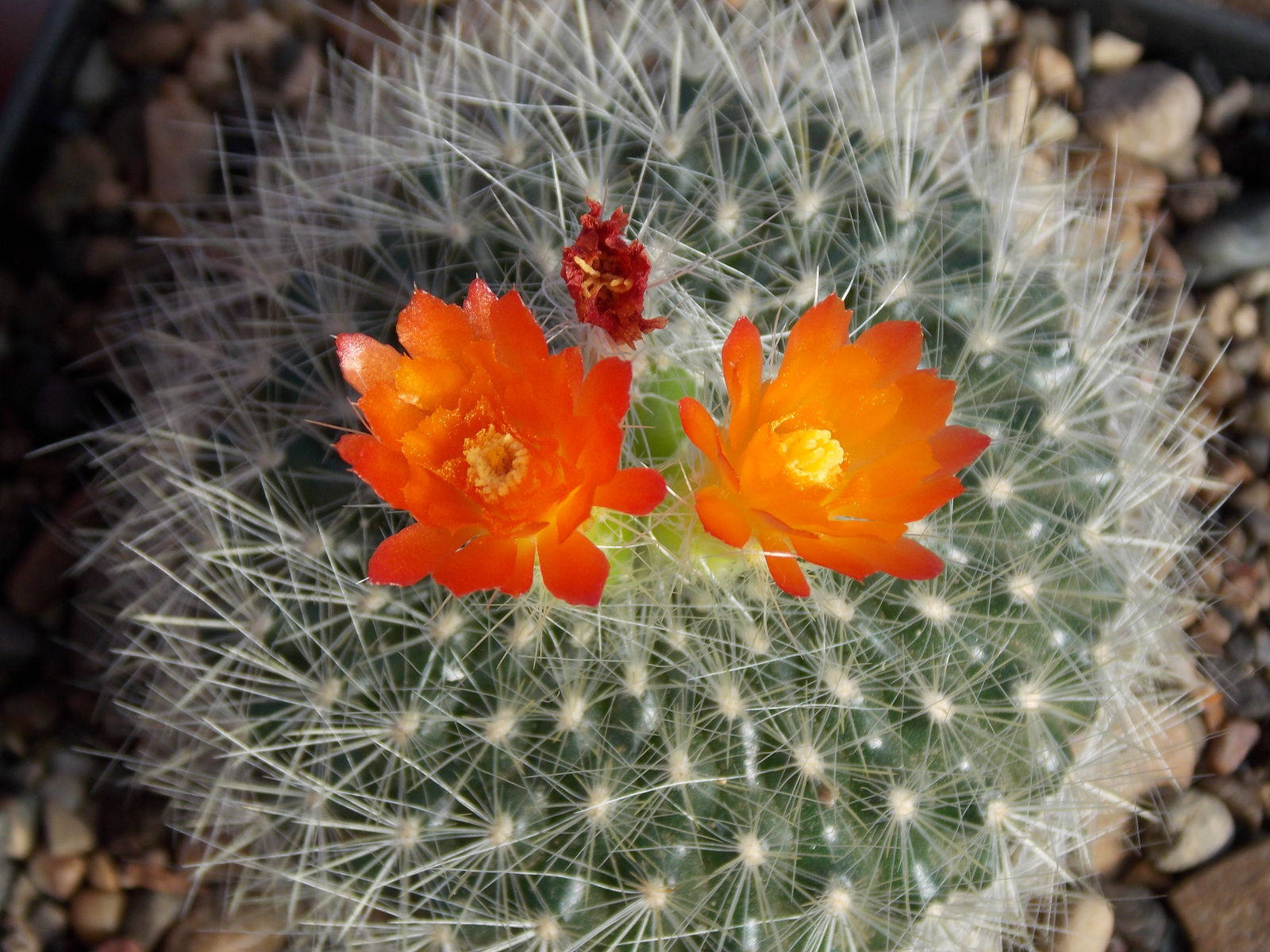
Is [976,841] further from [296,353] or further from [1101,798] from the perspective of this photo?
[296,353]

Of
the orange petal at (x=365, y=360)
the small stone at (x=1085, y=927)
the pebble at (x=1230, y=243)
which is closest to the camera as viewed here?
the orange petal at (x=365, y=360)

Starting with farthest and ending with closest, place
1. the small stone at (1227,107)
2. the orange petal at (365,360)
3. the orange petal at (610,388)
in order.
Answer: the small stone at (1227,107) < the orange petal at (365,360) < the orange petal at (610,388)

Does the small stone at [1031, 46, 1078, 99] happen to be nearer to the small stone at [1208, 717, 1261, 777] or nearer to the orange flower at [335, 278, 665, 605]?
the small stone at [1208, 717, 1261, 777]

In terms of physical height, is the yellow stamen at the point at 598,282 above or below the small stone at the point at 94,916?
above

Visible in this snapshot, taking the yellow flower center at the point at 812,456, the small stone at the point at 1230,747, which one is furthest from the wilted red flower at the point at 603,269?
the small stone at the point at 1230,747

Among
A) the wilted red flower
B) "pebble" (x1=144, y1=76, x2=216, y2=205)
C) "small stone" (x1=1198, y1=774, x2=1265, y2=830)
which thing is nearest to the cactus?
the wilted red flower

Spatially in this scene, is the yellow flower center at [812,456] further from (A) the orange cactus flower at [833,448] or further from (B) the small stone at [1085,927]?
(B) the small stone at [1085,927]
